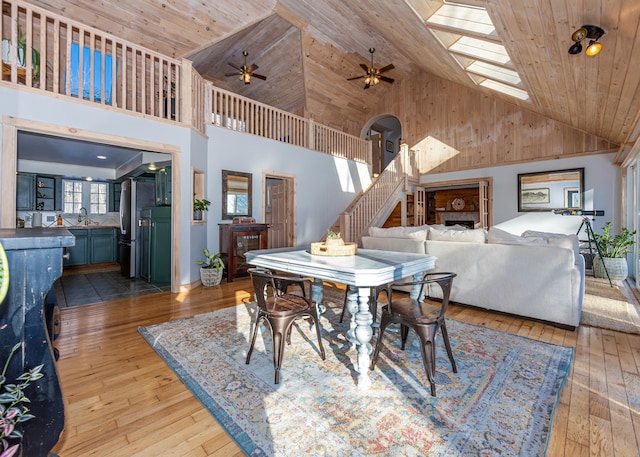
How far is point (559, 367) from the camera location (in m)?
2.15

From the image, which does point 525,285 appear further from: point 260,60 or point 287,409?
point 260,60

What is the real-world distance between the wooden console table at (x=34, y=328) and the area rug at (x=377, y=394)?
76 cm

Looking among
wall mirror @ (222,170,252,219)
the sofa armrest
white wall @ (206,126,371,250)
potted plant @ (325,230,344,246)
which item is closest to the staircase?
white wall @ (206,126,371,250)

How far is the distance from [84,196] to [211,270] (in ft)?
17.1

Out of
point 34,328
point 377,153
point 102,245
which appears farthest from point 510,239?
point 377,153

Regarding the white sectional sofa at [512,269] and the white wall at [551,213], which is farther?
the white wall at [551,213]

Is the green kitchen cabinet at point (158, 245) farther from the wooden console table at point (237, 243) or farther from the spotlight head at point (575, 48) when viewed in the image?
the spotlight head at point (575, 48)

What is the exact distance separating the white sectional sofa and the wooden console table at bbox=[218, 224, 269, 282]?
8.87ft

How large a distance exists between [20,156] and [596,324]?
10093 millimetres

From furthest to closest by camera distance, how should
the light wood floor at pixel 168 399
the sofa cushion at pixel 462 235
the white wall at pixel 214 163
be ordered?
the sofa cushion at pixel 462 235
the white wall at pixel 214 163
the light wood floor at pixel 168 399

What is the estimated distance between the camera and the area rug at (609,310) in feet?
9.92

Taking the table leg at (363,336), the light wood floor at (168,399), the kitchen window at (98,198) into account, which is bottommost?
the light wood floor at (168,399)

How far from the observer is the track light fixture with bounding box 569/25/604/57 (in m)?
2.50

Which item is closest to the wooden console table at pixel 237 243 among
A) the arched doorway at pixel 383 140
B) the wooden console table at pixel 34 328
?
the wooden console table at pixel 34 328
